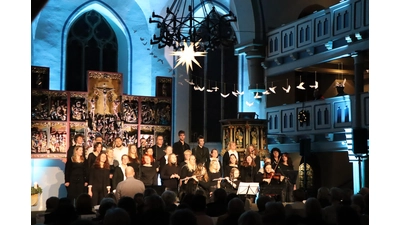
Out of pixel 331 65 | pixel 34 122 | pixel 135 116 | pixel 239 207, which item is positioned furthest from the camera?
pixel 331 65

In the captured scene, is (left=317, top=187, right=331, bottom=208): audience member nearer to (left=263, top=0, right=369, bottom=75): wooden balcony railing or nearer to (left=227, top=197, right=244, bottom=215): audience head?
(left=227, top=197, right=244, bottom=215): audience head

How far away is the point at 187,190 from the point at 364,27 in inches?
264

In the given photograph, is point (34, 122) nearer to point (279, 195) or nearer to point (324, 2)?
point (279, 195)

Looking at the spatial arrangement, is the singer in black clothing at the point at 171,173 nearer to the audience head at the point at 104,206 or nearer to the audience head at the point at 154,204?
the audience head at the point at 104,206

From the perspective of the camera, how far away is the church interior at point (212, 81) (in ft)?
53.3

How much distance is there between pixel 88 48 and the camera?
→ 71.6ft

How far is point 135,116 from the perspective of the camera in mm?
17234

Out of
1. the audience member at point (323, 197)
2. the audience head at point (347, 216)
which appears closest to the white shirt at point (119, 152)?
the audience member at point (323, 197)

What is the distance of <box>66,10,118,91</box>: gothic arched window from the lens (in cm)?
2130

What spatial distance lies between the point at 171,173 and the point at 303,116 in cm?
670

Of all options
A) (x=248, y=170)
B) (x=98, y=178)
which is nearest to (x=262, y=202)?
(x=98, y=178)

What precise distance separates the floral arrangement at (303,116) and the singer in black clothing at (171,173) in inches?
256
